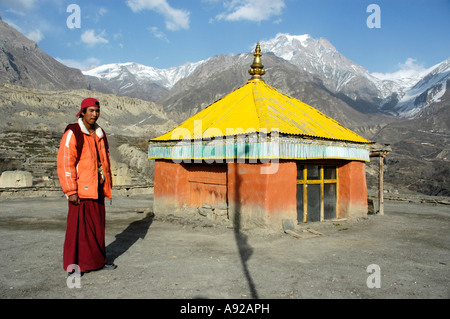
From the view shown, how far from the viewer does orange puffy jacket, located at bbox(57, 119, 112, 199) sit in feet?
14.8

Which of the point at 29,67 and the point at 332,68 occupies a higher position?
the point at 332,68

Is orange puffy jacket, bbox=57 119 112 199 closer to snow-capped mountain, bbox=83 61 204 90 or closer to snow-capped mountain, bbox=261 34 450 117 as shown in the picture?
snow-capped mountain, bbox=261 34 450 117

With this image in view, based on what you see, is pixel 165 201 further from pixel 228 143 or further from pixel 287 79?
pixel 287 79

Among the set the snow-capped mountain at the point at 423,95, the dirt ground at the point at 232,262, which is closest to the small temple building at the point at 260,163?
the dirt ground at the point at 232,262

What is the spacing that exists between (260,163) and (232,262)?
2.96 metres

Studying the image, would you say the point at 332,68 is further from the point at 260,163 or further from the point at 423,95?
the point at 260,163

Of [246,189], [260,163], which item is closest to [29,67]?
[246,189]

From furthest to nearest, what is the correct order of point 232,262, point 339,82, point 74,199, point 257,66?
point 339,82 → point 257,66 → point 232,262 → point 74,199

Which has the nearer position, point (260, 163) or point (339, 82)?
point (260, 163)

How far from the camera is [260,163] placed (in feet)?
25.5

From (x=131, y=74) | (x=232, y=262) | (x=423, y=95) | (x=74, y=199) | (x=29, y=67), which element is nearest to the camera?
(x=74, y=199)

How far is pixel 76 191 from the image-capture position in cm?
458

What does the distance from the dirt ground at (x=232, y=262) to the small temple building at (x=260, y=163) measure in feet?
2.23
